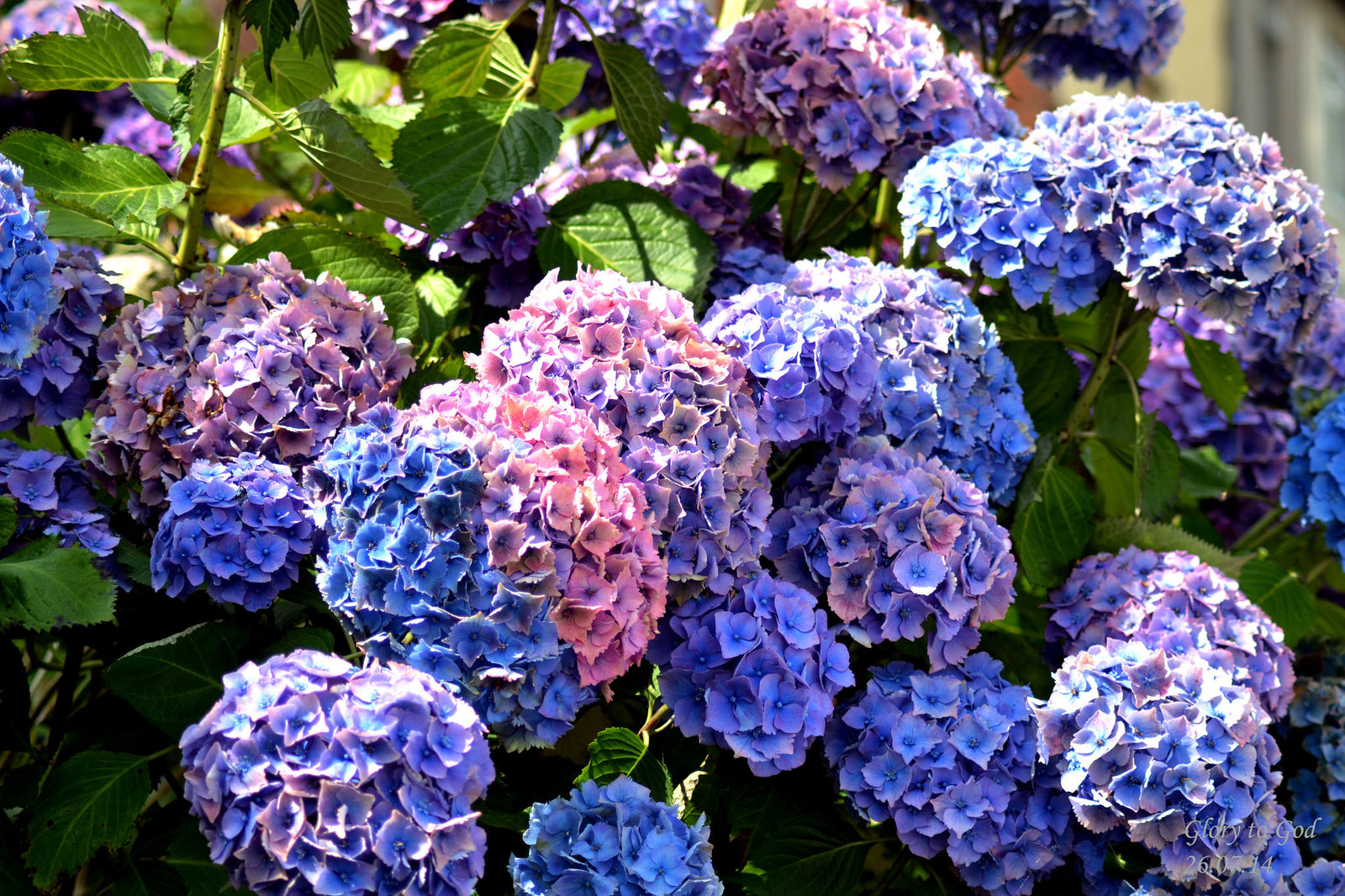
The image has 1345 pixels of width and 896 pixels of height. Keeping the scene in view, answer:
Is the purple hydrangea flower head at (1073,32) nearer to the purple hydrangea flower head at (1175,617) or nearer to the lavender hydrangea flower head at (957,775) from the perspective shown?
the purple hydrangea flower head at (1175,617)

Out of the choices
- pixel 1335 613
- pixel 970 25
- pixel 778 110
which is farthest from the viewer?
pixel 970 25

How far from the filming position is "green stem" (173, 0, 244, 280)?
51.0 inches

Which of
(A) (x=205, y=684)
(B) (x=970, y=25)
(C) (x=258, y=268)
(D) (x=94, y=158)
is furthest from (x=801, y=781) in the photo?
(B) (x=970, y=25)

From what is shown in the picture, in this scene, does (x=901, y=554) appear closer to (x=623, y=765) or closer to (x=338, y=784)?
(x=623, y=765)

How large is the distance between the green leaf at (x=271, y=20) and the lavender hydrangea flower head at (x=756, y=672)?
665 mm

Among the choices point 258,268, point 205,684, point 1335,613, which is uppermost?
point 258,268

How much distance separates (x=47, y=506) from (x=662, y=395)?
60 centimetres

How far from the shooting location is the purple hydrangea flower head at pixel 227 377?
1.21 m

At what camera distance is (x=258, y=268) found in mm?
1318

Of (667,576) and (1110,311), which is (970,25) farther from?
(667,576)

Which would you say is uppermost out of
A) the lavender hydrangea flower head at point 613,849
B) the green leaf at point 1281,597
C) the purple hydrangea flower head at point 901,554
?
the purple hydrangea flower head at point 901,554

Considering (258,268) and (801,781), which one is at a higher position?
(258,268)

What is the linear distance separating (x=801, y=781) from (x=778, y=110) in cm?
85

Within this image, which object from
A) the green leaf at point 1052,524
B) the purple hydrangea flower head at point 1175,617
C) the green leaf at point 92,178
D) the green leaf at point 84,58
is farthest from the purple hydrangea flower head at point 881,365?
the green leaf at point 84,58
